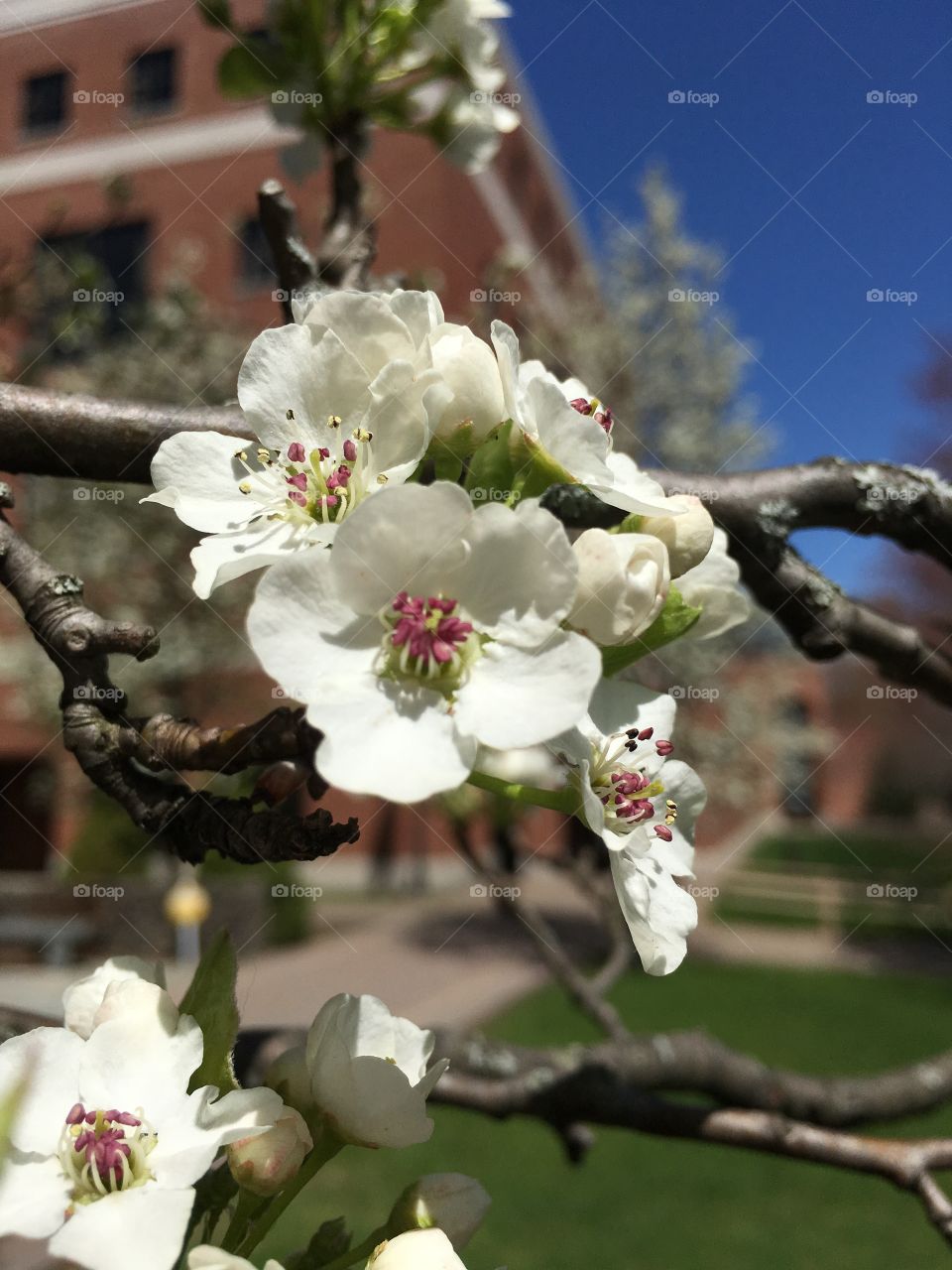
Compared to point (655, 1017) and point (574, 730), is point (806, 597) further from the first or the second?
point (655, 1017)

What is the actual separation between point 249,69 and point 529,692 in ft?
5.38

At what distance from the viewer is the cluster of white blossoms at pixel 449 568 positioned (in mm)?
706

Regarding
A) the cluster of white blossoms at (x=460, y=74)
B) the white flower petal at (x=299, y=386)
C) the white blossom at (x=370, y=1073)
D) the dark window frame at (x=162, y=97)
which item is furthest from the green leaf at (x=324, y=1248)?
the dark window frame at (x=162, y=97)

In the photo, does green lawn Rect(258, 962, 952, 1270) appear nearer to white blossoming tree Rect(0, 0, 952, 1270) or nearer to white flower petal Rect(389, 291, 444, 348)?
white blossoming tree Rect(0, 0, 952, 1270)

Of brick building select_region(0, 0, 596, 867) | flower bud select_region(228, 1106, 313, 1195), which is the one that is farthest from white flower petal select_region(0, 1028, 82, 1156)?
brick building select_region(0, 0, 596, 867)

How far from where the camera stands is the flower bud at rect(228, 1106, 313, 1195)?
0.81 metres

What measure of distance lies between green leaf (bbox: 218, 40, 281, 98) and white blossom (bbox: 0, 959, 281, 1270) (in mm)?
1663

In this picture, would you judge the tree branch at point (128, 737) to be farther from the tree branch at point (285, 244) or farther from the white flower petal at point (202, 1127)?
the tree branch at point (285, 244)

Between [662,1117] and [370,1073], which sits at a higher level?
[370,1073]

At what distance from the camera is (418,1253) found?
2.67ft

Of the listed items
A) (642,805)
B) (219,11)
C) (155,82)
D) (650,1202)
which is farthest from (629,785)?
(155,82)

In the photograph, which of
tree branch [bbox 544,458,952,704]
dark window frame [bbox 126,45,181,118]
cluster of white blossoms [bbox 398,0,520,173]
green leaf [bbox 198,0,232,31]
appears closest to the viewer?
tree branch [bbox 544,458,952,704]

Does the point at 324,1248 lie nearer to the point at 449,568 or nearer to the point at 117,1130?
the point at 117,1130

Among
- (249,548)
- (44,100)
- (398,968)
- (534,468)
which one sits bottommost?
(398,968)
